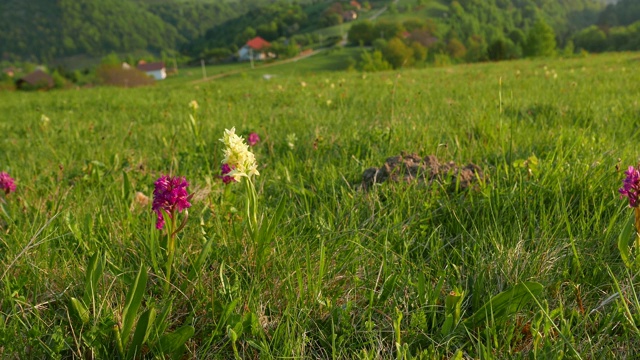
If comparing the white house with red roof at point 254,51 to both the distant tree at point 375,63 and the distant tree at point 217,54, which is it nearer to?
the distant tree at point 217,54

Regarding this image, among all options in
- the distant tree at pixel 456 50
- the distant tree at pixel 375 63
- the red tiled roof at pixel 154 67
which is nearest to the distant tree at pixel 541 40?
the distant tree at pixel 375 63

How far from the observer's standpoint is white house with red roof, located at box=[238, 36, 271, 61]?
451ft

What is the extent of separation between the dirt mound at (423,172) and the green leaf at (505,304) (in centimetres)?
100

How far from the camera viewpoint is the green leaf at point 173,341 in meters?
1.31

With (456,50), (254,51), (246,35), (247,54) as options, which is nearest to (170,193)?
(456,50)

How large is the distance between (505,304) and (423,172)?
1180 millimetres

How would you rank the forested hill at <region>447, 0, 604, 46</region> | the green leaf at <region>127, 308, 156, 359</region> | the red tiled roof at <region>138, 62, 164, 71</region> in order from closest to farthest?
the green leaf at <region>127, 308, 156, 359</region>, the forested hill at <region>447, 0, 604, 46</region>, the red tiled roof at <region>138, 62, 164, 71</region>

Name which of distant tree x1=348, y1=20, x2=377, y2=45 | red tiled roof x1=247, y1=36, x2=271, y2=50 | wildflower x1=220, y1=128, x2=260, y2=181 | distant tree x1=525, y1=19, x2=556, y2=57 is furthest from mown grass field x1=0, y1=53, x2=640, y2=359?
red tiled roof x1=247, y1=36, x2=271, y2=50

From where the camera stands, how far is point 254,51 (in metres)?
141

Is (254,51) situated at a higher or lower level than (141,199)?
lower

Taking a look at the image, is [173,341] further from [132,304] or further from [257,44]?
[257,44]

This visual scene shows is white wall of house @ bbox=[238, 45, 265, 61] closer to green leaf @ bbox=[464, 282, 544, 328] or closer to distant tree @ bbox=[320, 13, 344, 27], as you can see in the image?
distant tree @ bbox=[320, 13, 344, 27]

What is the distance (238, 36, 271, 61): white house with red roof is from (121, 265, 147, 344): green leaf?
137781mm

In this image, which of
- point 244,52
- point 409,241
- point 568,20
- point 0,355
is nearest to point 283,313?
point 409,241
